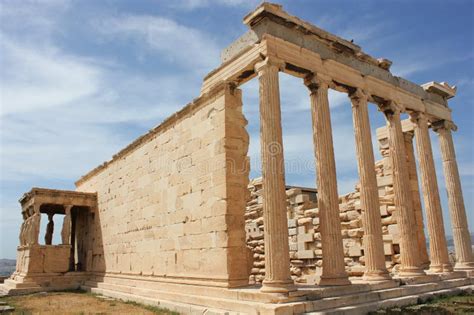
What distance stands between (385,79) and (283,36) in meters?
4.67

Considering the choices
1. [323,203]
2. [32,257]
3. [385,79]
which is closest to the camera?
[323,203]

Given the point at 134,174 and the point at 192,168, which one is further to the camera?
the point at 134,174

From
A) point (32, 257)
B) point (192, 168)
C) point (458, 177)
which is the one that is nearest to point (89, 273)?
point (32, 257)

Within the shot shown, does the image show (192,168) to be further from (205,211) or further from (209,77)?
(209,77)

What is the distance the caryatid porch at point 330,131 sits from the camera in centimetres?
942

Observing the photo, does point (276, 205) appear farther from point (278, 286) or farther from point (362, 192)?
point (362, 192)

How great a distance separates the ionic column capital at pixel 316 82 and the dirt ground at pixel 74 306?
22.6 feet

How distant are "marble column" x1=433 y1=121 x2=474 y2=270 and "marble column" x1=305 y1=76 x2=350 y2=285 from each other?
255 inches

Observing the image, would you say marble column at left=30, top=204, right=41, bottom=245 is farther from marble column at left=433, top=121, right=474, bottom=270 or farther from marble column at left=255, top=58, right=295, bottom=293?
marble column at left=433, top=121, right=474, bottom=270

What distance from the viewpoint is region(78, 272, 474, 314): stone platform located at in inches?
330

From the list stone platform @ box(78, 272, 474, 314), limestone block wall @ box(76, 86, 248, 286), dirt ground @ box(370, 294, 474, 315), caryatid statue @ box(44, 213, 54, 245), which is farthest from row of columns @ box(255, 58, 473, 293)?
caryatid statue @ box(44, 213, 54, 245)

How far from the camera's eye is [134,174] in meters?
16.4

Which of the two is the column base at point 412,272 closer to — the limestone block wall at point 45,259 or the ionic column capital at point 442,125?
the ionic column capital at point 442,125

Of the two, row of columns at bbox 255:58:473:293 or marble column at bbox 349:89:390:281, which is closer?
row of columns at bbox 255:58:473:293
